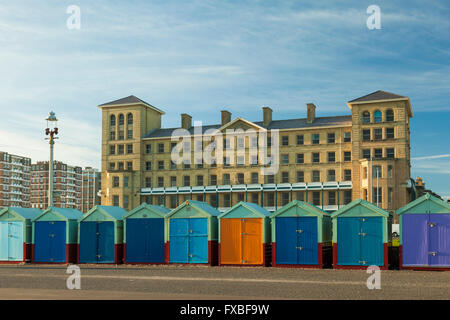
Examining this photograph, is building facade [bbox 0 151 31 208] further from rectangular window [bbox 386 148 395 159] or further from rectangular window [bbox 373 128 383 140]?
rectangular window [bbox 386 148 395 159]

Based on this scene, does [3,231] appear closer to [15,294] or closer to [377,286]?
[15,294]

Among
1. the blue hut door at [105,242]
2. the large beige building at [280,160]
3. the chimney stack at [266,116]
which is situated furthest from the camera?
the chimney stack at [266,116]

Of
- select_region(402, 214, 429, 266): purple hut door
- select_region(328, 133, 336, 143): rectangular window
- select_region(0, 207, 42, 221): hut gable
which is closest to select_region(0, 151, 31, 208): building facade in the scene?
select_region(328, 133, 336, 143): rectangular window

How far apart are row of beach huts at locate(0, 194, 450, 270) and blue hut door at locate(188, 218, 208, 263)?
0.17 feet

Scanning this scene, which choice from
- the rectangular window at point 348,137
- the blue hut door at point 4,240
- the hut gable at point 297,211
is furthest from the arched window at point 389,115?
the blue hut door at point 4,240

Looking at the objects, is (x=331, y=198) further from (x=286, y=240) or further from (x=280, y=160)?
(x=286, y=240)

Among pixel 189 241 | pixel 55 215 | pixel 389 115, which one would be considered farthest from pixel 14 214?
pixel 389 115

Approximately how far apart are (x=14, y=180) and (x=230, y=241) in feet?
571

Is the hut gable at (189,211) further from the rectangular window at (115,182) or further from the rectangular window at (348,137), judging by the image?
the rectangular window at (115,182)

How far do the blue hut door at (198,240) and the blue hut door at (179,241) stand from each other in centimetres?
23

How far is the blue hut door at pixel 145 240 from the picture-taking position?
1138 inches

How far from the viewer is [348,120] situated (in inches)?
3046
